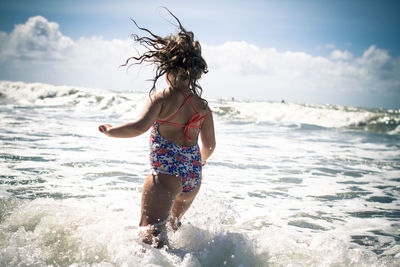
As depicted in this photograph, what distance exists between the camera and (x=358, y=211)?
4.20 metres

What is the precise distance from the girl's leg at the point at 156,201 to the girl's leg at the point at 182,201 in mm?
206

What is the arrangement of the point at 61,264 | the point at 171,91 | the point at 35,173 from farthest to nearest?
the point at 35,173, the point at 171,91, the point at 61,264

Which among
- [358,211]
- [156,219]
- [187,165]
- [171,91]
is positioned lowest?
[358,211]

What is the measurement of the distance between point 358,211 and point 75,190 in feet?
13.3

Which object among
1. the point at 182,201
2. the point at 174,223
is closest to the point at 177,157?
the point at 182,201

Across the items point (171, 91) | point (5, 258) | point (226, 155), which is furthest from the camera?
point (226, 155)

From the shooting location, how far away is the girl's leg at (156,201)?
2.26 m

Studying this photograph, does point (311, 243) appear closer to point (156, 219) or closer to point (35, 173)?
point (156, 219)

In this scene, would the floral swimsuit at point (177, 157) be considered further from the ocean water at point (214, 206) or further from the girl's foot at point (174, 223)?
the ocean water at point (214, 206)

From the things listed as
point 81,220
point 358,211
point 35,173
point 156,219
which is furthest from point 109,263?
point 358,211

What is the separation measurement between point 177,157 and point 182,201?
44cm

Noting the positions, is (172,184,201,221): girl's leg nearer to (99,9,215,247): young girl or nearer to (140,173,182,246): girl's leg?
(99,9,215,247): young girl

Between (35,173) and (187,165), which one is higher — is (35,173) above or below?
below

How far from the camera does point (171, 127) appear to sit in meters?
2.49
